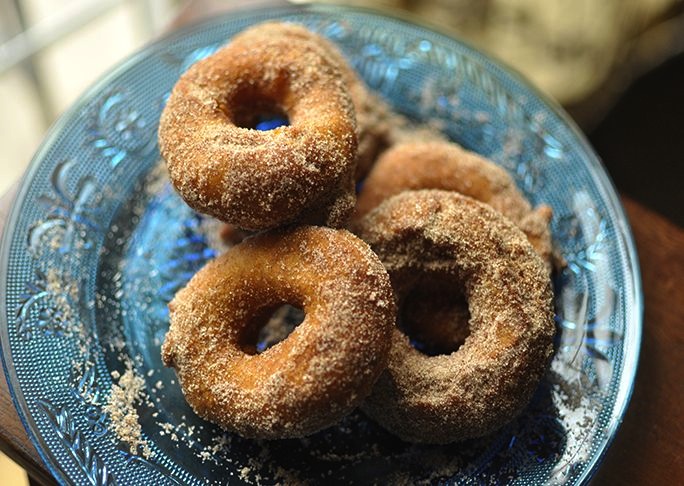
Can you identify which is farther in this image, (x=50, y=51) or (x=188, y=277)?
(x=50, y=51)

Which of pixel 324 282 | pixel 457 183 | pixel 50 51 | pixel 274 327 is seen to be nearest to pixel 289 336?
pixel 324 282

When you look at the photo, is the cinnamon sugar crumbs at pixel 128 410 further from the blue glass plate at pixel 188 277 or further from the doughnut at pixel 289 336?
the doughnut at pixel 289 336

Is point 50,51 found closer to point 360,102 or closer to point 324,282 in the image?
point 360,102

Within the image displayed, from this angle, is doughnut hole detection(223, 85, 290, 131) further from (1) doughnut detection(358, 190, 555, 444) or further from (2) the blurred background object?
(2) the blurred background object

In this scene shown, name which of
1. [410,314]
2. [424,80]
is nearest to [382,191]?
[410,314]

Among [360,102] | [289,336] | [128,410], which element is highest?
[360,102]

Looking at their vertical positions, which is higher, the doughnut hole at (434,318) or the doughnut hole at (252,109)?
the doughnut hole at (252,109)

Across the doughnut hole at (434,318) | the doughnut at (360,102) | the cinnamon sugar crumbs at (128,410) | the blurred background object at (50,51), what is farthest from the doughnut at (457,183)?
the blurred background object at (50,51)

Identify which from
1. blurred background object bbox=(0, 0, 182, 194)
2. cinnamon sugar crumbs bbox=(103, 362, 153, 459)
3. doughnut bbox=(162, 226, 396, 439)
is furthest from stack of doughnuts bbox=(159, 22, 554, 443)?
blurred background object bbox=(0, 0, 182, 194)
